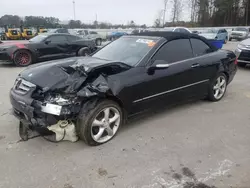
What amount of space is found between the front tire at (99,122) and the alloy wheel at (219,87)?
263 cm

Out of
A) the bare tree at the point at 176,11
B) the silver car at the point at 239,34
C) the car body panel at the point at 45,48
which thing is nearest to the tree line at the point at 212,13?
the bare tree at the point at 176,11

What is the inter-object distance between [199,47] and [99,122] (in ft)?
8.80

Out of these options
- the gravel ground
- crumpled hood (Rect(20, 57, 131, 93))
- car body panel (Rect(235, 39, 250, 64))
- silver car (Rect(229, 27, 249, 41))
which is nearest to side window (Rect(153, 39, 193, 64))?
crumpled hood (Rect(20, 57, 131, 93))

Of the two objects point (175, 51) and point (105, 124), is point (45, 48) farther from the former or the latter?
point (105, 124)

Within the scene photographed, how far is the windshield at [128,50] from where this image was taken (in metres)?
3.76

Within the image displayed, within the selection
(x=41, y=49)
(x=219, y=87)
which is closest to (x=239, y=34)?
(x=41, y=49)

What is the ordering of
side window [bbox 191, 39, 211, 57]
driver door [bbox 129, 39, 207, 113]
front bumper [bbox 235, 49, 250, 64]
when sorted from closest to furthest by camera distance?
1. driver door [bbox 129, 39, 207, 113]
2. side window [bbox 191, 39, 211, 57]
3. front bumper [bbox 235, 49, 250, 64]

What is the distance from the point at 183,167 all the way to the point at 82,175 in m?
1.19

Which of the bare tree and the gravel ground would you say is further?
the bare tree

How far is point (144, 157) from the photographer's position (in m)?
2.95

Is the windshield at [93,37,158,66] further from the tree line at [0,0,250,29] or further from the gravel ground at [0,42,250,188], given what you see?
the tree line at [0,0,250,29]

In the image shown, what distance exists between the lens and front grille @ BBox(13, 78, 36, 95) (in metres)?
3.12

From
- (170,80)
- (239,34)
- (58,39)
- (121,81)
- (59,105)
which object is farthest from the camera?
(239,34)

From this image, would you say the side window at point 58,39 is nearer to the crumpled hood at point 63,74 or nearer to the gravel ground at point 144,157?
the gravel ground at point 144,157
